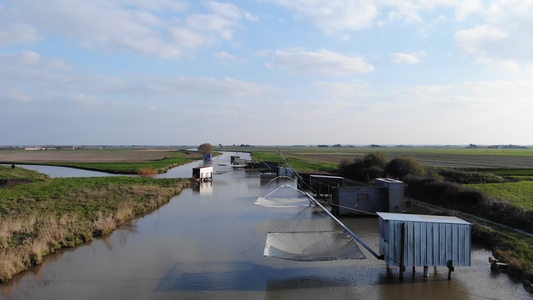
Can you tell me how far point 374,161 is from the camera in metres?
47.9

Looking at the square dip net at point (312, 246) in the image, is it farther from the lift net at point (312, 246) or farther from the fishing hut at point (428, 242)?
the fishing hut at point (428, 242)

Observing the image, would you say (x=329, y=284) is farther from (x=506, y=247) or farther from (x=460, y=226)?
(x=506, y=247)

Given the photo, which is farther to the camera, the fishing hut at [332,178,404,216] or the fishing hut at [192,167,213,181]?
the fishing hut at [192,167,213,181]

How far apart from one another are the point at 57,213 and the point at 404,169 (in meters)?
36.6

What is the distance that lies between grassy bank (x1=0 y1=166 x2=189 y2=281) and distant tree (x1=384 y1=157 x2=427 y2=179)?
87.4ft

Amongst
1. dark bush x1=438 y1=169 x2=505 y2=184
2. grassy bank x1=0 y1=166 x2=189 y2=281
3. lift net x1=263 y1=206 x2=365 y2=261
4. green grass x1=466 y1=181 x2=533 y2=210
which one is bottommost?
grassy bank x1=0 y1=166 x2=189 y2=281

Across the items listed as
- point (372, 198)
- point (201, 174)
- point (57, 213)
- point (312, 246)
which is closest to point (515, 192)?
point (372, 198)

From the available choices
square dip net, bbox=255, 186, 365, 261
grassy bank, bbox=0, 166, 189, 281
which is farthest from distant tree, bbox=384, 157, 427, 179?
square dip net, bbox=255, 186, 365, 261

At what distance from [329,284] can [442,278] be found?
4.79 meters

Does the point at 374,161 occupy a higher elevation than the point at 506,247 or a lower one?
higher

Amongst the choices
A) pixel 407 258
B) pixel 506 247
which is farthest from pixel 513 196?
pixel 407 258

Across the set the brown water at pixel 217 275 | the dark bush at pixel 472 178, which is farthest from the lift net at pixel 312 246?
the dark bush at pixel 472 178

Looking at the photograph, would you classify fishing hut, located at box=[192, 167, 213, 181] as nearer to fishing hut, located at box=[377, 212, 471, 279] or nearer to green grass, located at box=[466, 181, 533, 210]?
green grass, located at box=[466, 181, 533, 210]

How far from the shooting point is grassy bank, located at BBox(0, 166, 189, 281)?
1673 centimetres
